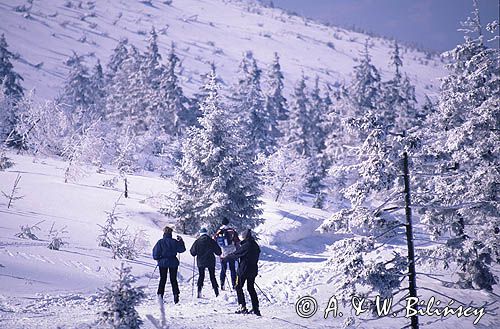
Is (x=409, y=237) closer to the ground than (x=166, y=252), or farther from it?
farther from it

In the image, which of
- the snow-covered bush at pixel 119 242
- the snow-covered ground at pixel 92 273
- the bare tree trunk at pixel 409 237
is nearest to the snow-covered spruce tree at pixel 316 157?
the snow-covered ground at pixel 92 273

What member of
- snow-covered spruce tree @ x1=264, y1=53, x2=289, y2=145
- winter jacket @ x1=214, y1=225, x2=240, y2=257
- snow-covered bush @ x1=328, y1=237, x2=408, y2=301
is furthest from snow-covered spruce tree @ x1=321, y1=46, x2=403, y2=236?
snow-covered spruce tree @ x1=264, y1=53, x2=289, y2=145

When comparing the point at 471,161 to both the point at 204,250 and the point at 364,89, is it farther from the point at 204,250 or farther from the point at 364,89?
the point at 364,89

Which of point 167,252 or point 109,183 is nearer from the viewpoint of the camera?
point 167,252

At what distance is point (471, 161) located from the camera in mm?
14875

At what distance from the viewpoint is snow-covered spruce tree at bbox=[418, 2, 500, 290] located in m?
14.2

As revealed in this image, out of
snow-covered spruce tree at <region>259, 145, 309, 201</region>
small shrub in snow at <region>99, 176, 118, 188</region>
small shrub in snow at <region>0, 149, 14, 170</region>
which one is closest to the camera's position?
small shrub in snow at <region>0, 149, 14, 170</region>

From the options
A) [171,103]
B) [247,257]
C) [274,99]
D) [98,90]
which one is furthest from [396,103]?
[247,257]

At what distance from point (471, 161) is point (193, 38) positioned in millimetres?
119512

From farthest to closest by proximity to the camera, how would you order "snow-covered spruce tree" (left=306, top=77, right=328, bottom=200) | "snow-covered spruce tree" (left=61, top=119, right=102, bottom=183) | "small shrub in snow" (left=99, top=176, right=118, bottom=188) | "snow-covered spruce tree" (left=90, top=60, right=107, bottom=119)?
"snow-covered spruce tree" (left=90, top=60, right=107, bottom=119), "snow-covered spruce tree" (left=306, top=77, right=328, bottom=200), "small shrub in snow" (left=99, top=176, right=118, bottom=188), "snow-covered spruce tree" (left=61, top=119, right=102, bottom=183)

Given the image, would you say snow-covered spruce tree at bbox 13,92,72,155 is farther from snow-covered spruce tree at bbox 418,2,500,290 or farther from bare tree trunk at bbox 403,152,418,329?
bare tree trunk at bbox 403,152,418,329

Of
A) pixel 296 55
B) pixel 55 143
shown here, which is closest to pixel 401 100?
pixel 55 143

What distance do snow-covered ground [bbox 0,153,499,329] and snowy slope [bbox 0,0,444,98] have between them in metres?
49.1

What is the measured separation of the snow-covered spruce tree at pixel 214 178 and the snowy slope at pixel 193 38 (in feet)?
168
